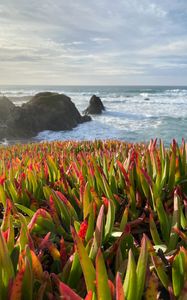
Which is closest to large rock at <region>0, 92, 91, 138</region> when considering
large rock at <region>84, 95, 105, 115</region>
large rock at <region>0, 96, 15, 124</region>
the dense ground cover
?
large rock at <region>0, 96, 15, 124</region>

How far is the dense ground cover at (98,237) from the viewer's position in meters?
0.84

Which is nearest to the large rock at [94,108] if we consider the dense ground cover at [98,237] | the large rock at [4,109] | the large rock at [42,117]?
the large rock at [42,117]

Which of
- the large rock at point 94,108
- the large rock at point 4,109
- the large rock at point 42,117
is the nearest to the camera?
the large rock at point 42,117

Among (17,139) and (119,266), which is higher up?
(119,266)

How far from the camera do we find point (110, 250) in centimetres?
117

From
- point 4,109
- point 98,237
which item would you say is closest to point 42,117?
point 4,109

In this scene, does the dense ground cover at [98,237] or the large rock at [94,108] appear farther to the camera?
the large rock at [94,108]

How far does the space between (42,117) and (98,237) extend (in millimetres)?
22025

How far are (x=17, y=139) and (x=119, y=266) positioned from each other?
19.0 metres

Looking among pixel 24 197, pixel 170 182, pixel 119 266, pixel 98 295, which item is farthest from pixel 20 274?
pixel 170 182

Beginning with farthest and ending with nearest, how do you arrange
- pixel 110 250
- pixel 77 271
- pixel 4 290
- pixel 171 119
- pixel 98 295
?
1. pixel 171 119
2. pixel 110 250
3. pixel 77 271
4. pixel 4 290
5. pixel 98 295

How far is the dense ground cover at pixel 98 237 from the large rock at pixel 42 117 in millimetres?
18680

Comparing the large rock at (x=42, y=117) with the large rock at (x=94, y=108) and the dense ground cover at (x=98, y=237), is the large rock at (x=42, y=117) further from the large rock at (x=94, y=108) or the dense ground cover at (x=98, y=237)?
the dense ground cover at (x=98, y=237)

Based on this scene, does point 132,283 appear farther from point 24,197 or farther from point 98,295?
point 24,197
